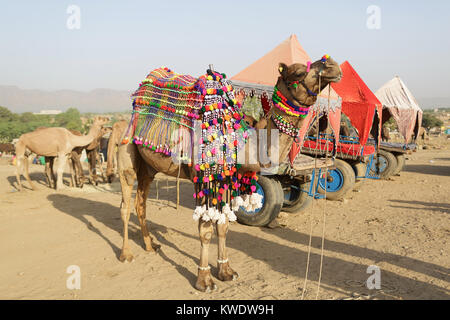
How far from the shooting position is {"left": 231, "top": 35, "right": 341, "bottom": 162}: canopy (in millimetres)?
8930

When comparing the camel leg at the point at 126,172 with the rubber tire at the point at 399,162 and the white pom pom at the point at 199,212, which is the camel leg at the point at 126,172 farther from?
the rubber tire at the point at 399,162

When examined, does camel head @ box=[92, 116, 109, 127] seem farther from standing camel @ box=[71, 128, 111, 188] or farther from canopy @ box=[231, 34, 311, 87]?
canopy @ box=[231, 34, 311, 87]

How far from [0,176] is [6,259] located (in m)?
9.81

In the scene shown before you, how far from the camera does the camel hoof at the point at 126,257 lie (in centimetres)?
466

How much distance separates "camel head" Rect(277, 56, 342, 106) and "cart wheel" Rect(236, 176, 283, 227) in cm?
303

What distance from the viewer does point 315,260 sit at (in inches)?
185

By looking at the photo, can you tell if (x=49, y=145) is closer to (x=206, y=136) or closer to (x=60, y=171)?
(x=60, y=171)

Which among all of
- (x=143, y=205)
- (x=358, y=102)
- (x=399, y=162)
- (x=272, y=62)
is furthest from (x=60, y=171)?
(x=399, y=162)

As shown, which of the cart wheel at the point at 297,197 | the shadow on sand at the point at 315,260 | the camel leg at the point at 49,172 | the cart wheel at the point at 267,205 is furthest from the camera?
the camel leg at the point at 49,172

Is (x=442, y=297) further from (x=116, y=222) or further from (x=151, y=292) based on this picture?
(x=116, y=222)

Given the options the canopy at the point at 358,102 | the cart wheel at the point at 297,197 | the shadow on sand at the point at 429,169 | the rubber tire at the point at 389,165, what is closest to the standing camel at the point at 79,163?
the cart wheel at the point at 297,197

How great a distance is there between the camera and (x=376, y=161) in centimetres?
1164

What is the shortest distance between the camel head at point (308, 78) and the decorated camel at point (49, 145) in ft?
30.2
